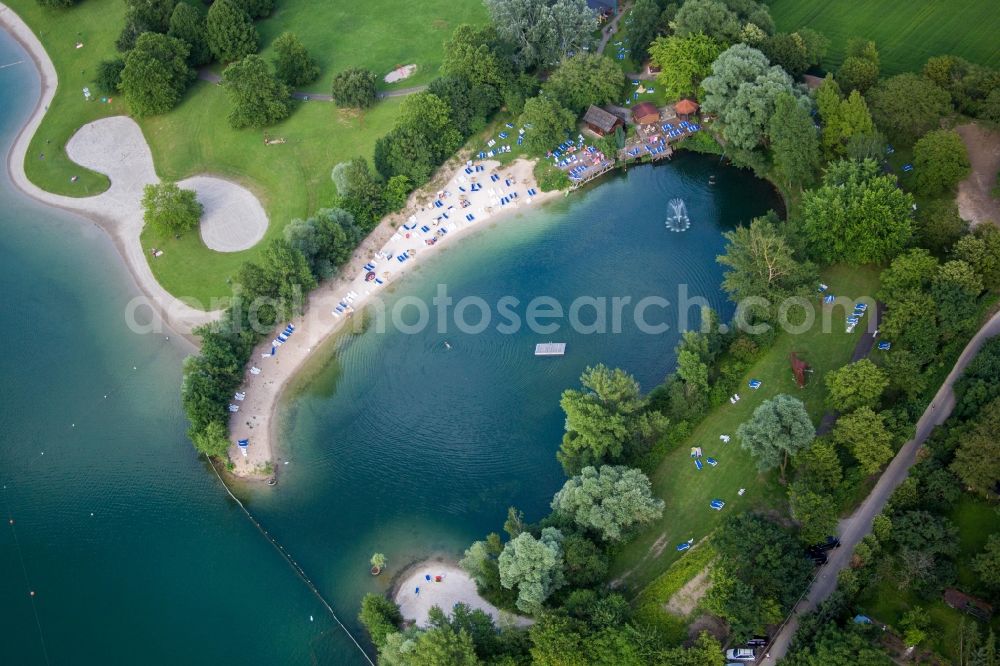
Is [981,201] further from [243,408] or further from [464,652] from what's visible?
[243,408]

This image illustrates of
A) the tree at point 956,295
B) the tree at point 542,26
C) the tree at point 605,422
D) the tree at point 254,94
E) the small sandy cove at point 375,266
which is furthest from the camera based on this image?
the tree at point 254,94

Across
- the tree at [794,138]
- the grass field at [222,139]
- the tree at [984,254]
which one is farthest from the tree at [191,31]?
the tree at [984,254]

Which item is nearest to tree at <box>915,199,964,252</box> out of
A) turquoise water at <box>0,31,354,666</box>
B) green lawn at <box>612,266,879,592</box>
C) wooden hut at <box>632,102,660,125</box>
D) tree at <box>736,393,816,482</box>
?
green lawn at <box>612,266,879,592</box>

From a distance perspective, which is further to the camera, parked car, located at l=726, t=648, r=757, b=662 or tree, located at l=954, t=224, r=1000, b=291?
tree, located at l=954, t=224, r=1000, b=291

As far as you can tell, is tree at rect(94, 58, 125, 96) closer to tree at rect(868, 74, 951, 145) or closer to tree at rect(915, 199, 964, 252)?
tree at rect(868, 74, 951, 145)

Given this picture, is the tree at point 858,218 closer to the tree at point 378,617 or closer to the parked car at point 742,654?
the parked car at point 742,654

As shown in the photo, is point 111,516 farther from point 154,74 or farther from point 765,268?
point 765,268
